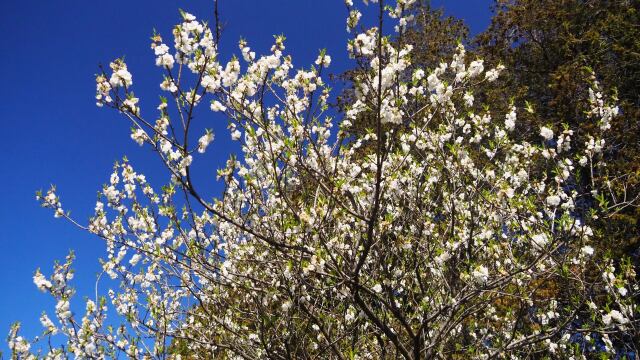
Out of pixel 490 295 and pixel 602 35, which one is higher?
pixel 602 35

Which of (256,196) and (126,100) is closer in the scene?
(126,100)

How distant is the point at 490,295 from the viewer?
5.04 m

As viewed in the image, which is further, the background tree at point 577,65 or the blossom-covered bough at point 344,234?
the background tree at point 577,65

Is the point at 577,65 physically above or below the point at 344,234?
above

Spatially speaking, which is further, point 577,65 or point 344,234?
point 577,65

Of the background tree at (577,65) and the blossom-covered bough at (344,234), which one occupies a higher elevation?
the background tree at (577,65)

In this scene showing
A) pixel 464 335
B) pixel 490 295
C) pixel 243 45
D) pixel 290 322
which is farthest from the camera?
pixel 464 335

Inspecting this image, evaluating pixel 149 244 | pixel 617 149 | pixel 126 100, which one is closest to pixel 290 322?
pixel 149 244

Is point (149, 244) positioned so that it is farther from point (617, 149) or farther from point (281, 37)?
point (617, 149)

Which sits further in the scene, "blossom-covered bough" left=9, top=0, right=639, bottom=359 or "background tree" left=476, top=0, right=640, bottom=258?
"background tree" left=476, top=0, right=640, bottom=258

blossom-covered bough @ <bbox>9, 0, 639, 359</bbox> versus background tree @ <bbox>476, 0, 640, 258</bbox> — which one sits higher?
background tree @ <bbox>476, 0, 640, 258</bbox>

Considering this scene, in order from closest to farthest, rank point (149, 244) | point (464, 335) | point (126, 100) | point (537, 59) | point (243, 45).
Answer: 1. point (126, 100)
2. point (243, 45)
3. point (149, 244)
4. point (464, 335)
5. point (537, 59)

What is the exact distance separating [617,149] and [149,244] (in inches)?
385

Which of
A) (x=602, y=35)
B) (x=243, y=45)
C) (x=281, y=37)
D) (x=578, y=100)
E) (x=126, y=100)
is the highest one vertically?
(x=602, y=35)
